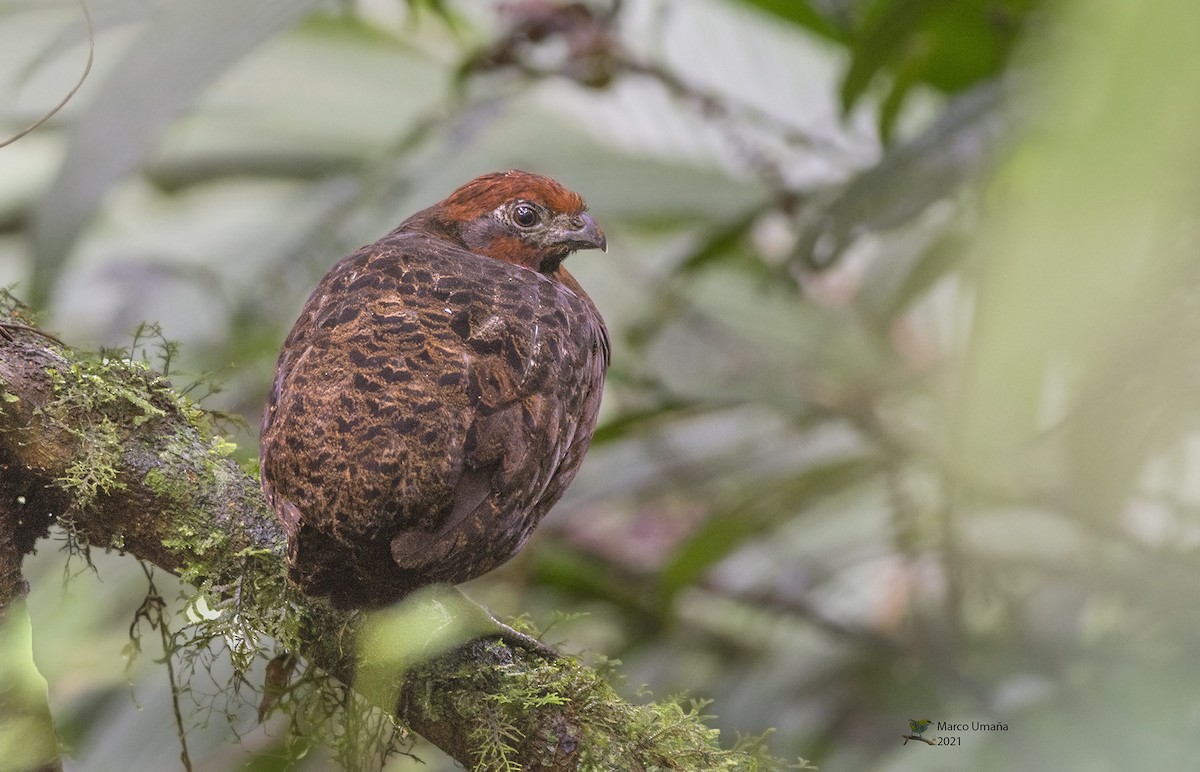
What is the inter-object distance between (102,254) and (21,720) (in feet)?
11.2

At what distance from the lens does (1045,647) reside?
288 cm

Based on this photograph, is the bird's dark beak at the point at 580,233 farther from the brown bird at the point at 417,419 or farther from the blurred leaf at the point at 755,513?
the blurred leaf at the point at 755,513

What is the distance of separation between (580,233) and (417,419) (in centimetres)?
53

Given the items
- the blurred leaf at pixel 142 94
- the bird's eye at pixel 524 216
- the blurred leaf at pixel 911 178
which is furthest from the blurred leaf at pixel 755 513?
the blurred leaf at pixel 142 94

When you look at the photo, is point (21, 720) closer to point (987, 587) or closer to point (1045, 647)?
point (1045, 647)

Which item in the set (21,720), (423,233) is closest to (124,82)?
(423,233)

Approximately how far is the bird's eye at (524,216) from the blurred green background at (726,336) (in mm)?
479

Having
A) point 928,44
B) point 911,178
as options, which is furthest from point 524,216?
point 928,44

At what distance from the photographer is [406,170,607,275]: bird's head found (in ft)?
5.29

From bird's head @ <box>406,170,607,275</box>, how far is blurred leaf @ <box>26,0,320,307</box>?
67 centimetres

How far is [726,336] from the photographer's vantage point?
3.27m

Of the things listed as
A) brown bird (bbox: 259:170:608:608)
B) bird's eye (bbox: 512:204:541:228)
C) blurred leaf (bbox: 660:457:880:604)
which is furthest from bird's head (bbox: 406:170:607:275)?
blurred leaf (bbox: 660:457:880:604)

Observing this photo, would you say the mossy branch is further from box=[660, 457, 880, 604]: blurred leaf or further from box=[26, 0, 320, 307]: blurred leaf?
box=[660, 457, 880, 604]: blurred leaf

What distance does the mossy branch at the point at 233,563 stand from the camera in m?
1.28
